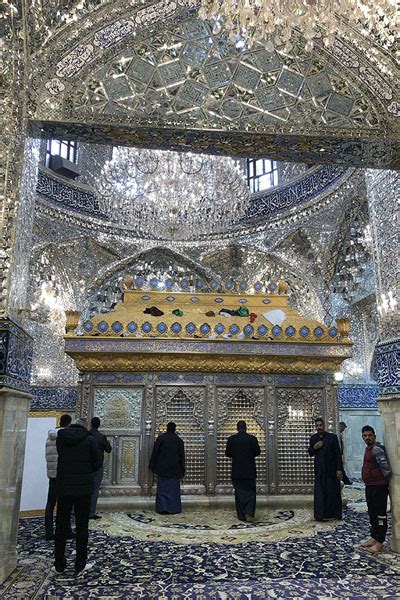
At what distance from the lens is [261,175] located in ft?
34.5

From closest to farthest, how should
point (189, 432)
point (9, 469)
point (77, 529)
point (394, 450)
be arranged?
point (9, 469) → point (77, 529) → point (394, 450) → point (189, 432)

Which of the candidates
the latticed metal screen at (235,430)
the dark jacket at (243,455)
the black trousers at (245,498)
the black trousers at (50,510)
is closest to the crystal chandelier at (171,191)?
the latticed metal screen at (235,430)

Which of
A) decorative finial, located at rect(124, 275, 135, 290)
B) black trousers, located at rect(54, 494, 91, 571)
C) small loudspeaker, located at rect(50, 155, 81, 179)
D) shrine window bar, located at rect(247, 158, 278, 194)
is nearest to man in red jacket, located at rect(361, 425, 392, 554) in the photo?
black trousers, located at rect(54, 494, 91, 571)

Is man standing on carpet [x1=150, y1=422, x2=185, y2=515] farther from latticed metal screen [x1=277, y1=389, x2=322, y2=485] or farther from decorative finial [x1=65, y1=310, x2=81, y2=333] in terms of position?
decorative finial [x1=65, y1=310, x2=81, y2=333]

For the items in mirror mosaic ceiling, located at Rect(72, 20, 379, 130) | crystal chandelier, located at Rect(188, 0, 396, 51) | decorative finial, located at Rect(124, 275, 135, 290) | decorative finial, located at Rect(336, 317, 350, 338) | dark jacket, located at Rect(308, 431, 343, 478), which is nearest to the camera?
crystal chandelier, located at Rect(188, 0, 396, 51)

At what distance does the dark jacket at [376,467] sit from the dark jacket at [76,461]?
Result: 190 cm

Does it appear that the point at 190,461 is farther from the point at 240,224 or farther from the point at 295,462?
the point at 240,224

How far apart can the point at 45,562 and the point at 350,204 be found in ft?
23.1

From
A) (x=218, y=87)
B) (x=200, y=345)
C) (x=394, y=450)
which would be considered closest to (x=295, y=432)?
(x=200, y=345)

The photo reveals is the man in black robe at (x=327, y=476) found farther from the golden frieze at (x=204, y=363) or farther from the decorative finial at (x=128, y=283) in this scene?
the decorative finial at (x=128, y=283)

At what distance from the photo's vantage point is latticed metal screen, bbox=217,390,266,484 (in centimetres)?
547

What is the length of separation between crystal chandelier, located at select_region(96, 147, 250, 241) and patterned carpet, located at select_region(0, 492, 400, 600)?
13.9ft

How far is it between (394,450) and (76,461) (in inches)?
84.1

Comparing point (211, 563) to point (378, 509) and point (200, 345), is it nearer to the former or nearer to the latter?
point (378, 509)
